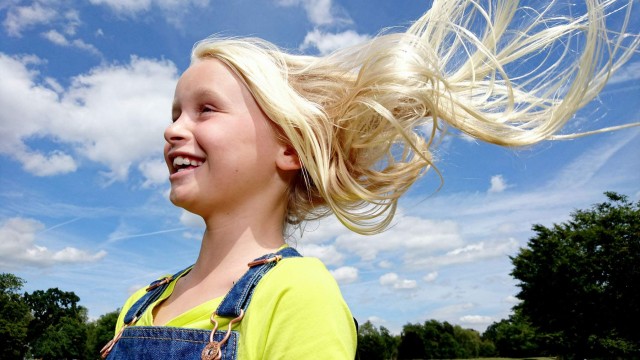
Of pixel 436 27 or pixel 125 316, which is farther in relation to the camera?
pixel 436 27

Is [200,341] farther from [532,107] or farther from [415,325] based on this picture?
[415,325]

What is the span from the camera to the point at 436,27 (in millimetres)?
2965

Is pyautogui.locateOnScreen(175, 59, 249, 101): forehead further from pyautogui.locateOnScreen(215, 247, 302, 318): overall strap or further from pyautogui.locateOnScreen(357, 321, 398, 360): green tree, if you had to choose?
pyautogui.locateOnScreen(357, 321, 398, 360): green tree

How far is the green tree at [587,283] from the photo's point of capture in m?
40.6

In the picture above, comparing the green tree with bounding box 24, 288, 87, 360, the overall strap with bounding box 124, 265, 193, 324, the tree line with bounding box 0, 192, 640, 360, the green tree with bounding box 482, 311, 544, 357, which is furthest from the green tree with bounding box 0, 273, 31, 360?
the overall strap with bounding box 124, 265, 193, 324

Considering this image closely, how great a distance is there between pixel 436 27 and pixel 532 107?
0.67 meters

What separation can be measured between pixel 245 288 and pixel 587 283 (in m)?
46.1

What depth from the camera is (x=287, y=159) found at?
2602 mm

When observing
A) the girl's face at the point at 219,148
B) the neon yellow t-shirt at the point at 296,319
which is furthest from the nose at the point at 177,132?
the neon yellow t-shirt at the point at 296,319

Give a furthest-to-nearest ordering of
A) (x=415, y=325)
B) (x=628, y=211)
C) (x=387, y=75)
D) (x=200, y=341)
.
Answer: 1. (x=415, y=325)
2. (x=628, y=211)
3. (x=387, y=75)
4. (x=200, y=341)

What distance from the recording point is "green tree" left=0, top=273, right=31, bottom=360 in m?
60.0

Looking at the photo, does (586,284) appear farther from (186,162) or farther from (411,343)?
(411,343)

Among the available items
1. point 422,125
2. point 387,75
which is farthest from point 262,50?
point 422,125

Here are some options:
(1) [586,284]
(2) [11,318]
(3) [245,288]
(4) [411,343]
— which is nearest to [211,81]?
(3) [245,288]
